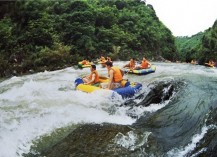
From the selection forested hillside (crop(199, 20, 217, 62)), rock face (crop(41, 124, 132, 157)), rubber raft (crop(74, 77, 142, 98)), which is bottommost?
rock face (crop(41, 124, 132, 157))

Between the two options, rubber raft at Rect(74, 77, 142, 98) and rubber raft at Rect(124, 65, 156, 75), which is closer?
rubber raft at Rect(74, 77, 142, 98)

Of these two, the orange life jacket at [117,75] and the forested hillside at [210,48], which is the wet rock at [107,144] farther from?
the forested hillside at [210,48]

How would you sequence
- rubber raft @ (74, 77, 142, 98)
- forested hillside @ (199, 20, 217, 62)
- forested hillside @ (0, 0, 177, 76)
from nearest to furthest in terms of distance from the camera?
rubber raft @ (74, 77, 142, 98) < forested hillside @ (0, 0, 177, 76) < forested hillside @ (199, 20, 217, 62)

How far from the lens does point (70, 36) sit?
2384 cm

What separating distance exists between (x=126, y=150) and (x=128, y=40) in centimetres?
2493

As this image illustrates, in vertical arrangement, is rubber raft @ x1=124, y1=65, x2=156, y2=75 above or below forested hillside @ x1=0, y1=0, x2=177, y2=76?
below

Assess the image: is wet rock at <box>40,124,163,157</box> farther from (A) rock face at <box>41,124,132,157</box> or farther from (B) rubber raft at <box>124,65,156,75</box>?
(B) rubber raft at <box>124,65,156,75</box>

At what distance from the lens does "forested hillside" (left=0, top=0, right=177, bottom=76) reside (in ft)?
61.8

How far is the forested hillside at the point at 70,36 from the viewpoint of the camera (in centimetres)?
1884

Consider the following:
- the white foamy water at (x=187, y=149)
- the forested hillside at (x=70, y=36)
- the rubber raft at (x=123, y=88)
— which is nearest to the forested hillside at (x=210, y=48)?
the forested hillside at (x=70, y=36)

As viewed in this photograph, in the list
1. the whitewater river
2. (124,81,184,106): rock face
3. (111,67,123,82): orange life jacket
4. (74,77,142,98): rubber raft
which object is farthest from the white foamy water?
(111,67,123,82): orange life jacket

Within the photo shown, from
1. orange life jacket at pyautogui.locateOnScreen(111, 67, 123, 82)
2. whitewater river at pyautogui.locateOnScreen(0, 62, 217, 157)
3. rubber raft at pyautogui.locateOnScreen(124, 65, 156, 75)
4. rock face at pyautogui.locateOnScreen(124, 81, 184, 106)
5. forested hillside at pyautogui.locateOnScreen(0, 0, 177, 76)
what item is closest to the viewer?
whitewater river at pyautogui.locateOnScreen(0, 62, 217, 157)

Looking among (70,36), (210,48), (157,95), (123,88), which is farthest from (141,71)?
(210,48)

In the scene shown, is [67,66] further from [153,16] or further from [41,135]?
[153,16]
